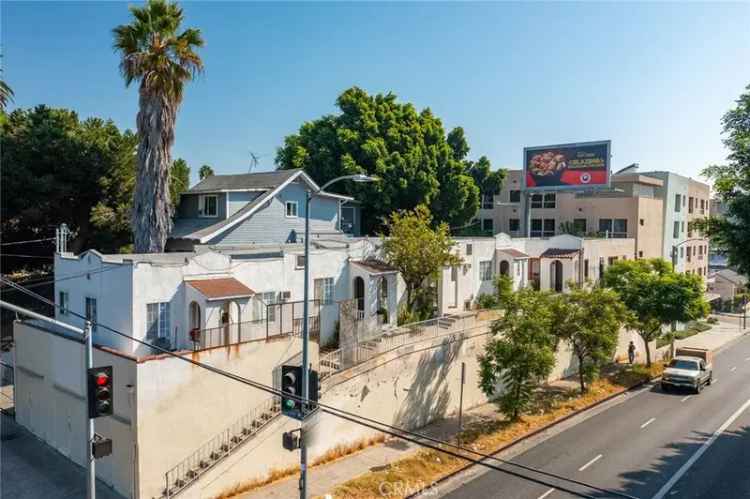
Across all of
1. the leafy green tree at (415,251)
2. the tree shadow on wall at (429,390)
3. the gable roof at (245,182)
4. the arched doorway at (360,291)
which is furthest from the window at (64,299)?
the leafy green tree at (415,251)

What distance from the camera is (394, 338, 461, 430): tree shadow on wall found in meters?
24.4

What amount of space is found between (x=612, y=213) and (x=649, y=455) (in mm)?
34213

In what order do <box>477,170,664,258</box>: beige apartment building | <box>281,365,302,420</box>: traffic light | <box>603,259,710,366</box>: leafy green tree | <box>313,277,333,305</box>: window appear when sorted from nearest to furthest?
<box>281,365,302,420</box>: traffic light < <box>313,277,333,305</box>: window < <box>603,259,710,366</box>: leafy green tree < <box>477,170,664,258</box>: beige apartment building

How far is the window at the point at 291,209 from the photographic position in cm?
3234

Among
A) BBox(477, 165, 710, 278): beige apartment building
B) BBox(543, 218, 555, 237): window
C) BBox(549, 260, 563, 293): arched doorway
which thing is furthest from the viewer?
BBox(543, 218, 555, 237): window

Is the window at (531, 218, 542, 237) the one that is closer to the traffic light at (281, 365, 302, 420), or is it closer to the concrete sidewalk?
the concrete sidewalk

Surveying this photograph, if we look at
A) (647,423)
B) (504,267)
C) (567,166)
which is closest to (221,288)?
(647,423)

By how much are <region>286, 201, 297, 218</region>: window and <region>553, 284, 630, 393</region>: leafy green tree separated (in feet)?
52.5

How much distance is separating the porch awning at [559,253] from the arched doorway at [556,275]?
725 mm

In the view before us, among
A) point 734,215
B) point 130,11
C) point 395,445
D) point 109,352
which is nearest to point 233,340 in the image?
point 109,352

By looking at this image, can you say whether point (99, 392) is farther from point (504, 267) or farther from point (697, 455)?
point (504, 267)

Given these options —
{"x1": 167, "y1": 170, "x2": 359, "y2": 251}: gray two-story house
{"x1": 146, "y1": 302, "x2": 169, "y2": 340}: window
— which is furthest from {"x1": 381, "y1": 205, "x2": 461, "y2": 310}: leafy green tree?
{"x1": 146, "y1": 302, "x2": 169, "y2": 340}: window

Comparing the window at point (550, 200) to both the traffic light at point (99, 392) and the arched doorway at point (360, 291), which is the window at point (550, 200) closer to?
the arched doorway at point (360, 291)

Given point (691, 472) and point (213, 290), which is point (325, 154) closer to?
point (213, 290)
